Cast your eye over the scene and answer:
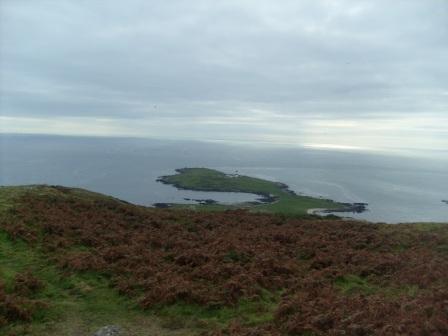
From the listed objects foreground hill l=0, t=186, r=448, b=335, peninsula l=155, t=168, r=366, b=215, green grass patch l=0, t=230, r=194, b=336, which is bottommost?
peninsula l=155, t=168, r=366, b=215

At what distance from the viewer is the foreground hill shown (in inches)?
522

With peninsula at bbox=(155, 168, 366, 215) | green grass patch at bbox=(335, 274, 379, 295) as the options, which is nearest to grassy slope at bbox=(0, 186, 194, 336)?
green grass patch at bbox=(335, 274, 379, 295)

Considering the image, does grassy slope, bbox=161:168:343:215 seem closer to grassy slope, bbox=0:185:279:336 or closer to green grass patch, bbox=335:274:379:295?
green grass patch, bbox=335:274:379:295

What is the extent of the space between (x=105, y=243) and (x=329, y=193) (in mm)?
157876

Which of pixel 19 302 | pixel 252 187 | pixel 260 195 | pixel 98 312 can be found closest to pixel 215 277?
pixel 98 312

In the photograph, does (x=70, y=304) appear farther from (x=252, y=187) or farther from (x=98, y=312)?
(x=252, y=187)

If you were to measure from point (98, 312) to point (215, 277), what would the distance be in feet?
16.6

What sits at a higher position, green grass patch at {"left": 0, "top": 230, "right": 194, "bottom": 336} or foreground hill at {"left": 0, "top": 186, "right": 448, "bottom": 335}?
foreground hill at {"left": 0, "top": 186, "right": 448, "bottom": 335}

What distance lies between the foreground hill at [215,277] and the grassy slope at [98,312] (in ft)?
0.13

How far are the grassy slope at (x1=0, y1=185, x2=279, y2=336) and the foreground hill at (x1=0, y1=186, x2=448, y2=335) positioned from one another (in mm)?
40

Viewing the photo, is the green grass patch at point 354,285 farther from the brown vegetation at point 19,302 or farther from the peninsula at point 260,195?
the peninsula at point 260,195

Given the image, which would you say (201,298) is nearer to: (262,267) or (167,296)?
(167,296)

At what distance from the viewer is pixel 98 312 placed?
15.5m

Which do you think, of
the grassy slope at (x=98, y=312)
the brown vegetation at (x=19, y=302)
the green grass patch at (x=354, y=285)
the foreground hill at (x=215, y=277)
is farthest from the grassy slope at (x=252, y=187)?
the brown vegetation at (x=19, y=302)
